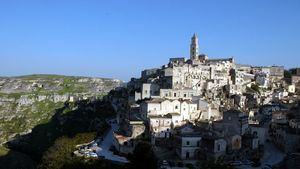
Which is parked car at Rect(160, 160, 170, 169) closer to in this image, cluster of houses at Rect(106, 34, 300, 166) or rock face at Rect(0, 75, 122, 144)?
cluster of houses at Rect(106, 34, 300, 166)

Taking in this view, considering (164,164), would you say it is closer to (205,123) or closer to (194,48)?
(205,123)

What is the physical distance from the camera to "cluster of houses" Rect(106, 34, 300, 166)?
56.8 meters

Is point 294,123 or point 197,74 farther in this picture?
point 197,74

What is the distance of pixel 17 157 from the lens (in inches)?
4395

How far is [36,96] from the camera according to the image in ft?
521

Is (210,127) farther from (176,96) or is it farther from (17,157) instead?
(17,157)

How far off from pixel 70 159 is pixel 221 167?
76.2ft

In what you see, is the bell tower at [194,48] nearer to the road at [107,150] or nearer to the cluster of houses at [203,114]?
the cluster of houses at [203,114]

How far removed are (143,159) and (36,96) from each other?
118m

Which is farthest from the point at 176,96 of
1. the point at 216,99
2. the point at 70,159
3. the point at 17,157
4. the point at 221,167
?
the point at 17,157

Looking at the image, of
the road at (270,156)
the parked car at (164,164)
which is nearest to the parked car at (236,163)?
the road at (270,156)

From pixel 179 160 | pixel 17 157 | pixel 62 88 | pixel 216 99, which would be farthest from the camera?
pixel 62 88

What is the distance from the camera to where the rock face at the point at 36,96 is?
139875mm

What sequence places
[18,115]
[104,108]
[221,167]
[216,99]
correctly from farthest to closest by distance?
[18,115] → [104,108] → [216,99] → [221,167]
